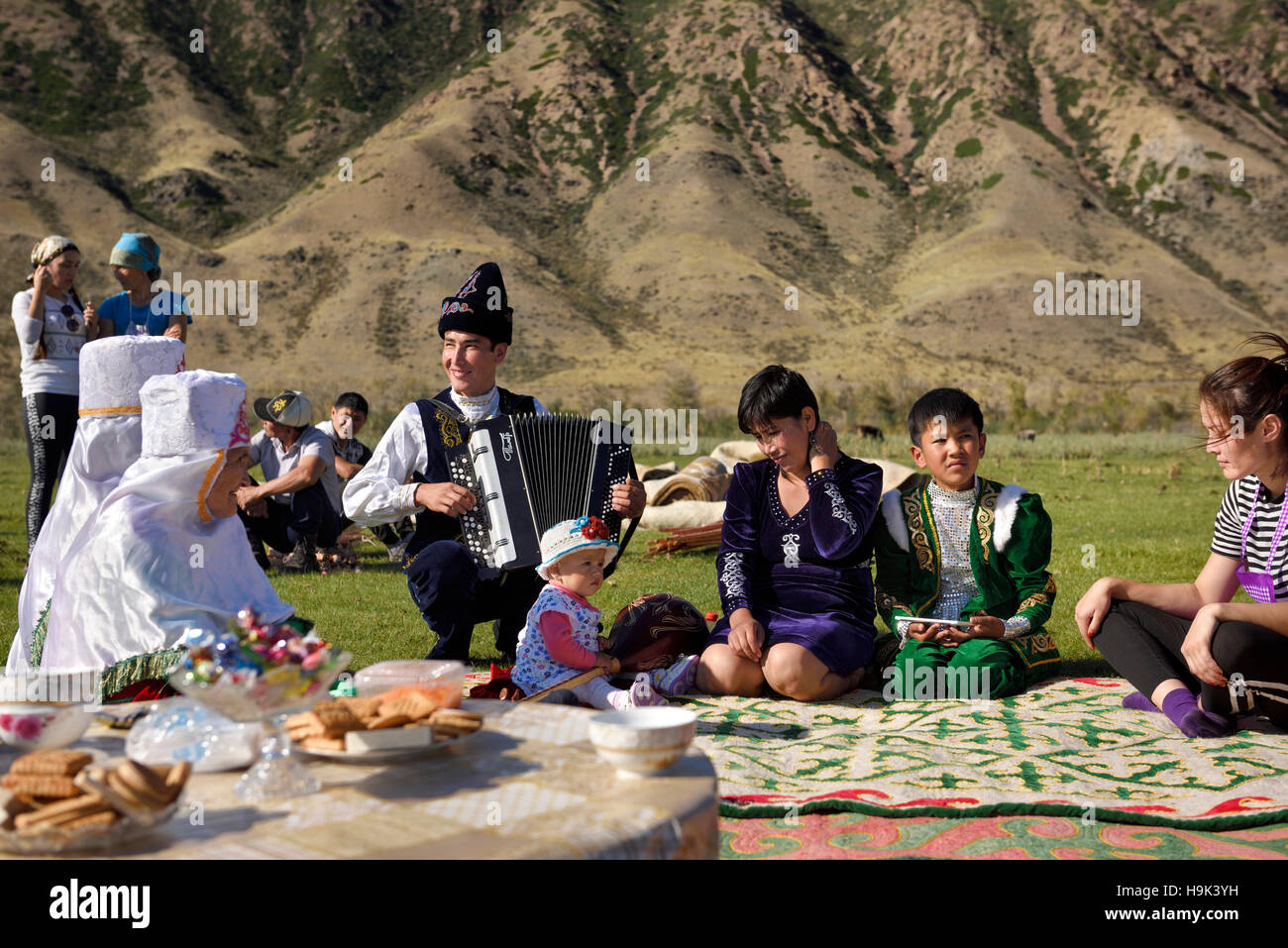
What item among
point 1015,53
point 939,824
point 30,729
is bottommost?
point 939,824

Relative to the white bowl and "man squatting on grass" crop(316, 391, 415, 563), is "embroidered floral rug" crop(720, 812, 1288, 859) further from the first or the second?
"man squatting on grass" crop(316, 391, 415, 563)

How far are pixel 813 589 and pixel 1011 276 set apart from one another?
5983cm

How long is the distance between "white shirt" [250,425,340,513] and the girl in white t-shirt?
130cm

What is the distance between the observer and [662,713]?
2.45m

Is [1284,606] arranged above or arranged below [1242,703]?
above

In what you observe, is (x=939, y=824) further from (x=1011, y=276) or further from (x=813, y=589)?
(x=1011, y=276)

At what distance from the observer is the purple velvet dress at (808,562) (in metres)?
5.19

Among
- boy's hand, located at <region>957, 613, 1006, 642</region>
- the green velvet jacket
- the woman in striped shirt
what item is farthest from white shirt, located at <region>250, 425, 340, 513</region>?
the woman in striped shirt

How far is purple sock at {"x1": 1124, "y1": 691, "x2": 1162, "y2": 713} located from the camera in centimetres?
484

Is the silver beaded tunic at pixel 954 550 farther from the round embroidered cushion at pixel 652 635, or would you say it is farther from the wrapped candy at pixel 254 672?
the wrapped candy at pixel 254 672

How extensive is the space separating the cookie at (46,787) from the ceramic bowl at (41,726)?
0.40 metres
